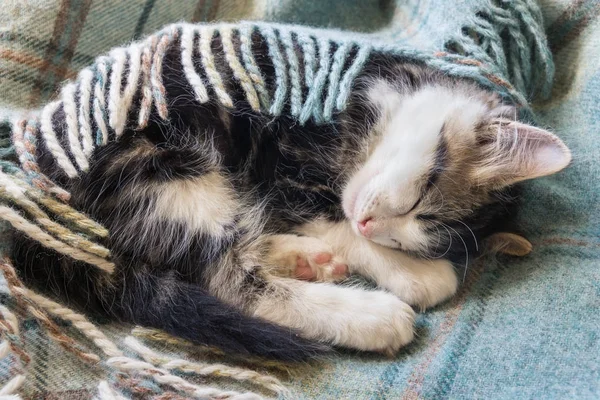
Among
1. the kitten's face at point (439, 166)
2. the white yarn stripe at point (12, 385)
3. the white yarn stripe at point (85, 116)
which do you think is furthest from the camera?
the kitten's face at point (439, 166)

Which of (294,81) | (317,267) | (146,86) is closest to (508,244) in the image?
(317,267)

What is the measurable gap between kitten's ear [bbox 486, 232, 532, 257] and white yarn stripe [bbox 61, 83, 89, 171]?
32.1 inches

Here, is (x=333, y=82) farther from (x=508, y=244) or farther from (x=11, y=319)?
(x=11, y=319)

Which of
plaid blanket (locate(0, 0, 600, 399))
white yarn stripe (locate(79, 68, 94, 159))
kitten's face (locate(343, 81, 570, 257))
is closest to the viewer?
plaid blanket (locate(0, 0, 600, 399))

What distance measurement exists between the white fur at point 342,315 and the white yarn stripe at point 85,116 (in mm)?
406

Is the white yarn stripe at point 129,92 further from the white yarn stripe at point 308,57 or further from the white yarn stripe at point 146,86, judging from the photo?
the white yarn stripe at point 308,57

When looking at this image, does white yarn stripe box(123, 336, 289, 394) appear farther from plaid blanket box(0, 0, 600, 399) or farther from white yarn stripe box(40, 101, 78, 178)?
white yarn stripe box(40, 101, 78, 178)

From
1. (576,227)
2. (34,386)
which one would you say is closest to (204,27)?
(34,386)

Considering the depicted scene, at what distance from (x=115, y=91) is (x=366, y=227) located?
0.53 m

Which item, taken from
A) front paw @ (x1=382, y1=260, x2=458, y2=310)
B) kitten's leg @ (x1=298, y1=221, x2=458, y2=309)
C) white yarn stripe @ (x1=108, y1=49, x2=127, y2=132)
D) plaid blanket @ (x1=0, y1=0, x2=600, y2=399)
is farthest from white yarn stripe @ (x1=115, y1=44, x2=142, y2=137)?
front paw @ (x1=382, y1=260, x2=458, y2=310)

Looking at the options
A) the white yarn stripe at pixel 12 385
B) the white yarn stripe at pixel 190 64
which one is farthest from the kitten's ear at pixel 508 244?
the white yarn stripe at pixel 12 385

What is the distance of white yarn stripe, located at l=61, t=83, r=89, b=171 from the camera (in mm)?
919

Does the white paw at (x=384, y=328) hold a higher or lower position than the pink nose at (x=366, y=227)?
lower

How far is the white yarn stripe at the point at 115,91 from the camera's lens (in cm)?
93
